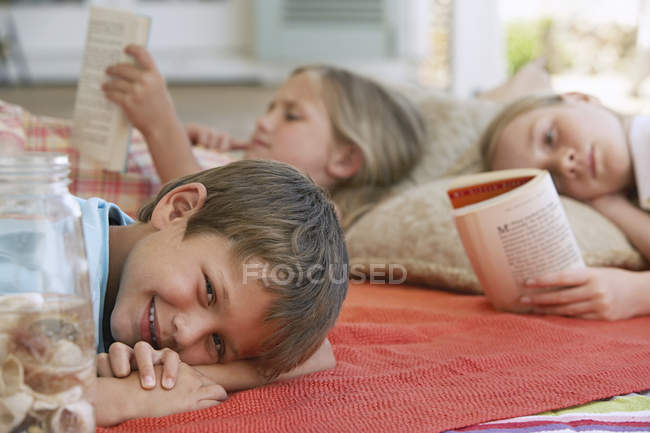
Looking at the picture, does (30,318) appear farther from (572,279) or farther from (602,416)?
(572,279)

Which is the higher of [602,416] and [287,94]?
[287,94]

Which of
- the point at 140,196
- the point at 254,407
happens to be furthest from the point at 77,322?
the point at 140,196

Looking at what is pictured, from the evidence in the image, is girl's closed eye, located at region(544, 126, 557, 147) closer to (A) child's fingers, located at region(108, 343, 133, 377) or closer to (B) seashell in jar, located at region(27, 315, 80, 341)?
(A) child's fingers, located at region(108, 343, 133, 377)

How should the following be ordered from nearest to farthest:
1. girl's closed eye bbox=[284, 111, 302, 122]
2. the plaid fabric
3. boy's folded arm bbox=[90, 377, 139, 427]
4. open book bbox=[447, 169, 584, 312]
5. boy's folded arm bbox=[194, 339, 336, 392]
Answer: boy's folded arm bbox=[90, 377, 139, 427] → boy's folded arm bbox=[194, 339, 336, 392] → open book bbox=[447, 169, 584, 312] → the plaid fabric → girl's closed eye bbox=[284, 111, 302, 122]

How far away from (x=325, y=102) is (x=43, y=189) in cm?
123

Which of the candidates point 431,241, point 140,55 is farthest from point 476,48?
point 140,55

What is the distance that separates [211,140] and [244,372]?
1074 mm

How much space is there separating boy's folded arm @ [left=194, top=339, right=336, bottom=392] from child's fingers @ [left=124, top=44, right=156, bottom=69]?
29.7 inches

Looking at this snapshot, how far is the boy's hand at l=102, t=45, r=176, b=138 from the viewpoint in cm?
130

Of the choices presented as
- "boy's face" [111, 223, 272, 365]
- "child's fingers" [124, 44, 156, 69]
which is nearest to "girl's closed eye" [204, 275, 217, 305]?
"boy's face" [111, 223, 272, 365]

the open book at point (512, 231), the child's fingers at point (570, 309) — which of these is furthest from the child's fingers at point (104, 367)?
the child's fingers at point (570, 309)

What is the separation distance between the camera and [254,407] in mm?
694

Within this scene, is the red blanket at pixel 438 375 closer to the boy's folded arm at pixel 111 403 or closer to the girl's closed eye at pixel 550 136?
the boy's folded arm at pixel 111 403

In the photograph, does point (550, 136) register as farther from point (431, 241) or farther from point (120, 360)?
point (120, 360)
